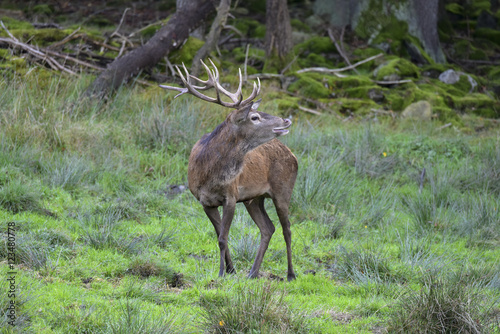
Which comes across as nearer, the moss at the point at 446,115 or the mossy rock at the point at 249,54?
the moss at the point at 446,115

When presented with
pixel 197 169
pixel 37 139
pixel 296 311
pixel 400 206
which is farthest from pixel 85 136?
pixel 296 311

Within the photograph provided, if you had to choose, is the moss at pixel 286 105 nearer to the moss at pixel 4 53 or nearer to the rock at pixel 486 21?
the moss at pixel 4 53

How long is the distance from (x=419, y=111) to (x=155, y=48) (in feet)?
19.9

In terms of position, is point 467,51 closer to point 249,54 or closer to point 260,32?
point 260,32

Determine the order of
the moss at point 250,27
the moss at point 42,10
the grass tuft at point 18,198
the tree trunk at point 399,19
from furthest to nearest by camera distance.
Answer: the moss at point 42,10 < the moss at point 250,27 < the tree trunk at point 399,19 < the grass tuft at point 18,198

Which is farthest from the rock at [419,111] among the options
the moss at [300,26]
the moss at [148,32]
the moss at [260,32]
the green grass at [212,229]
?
the moss at [148,32]

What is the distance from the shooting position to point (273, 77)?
14578 mm

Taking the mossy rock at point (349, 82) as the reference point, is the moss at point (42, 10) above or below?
above

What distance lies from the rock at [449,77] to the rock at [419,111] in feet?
8.87

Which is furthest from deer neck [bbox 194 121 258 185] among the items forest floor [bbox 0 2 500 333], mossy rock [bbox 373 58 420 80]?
mossy rock [bbox 373 58 420 80]

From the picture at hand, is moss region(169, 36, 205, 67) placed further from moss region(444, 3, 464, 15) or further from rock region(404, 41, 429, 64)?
moss region(444, 3, 464, 15)

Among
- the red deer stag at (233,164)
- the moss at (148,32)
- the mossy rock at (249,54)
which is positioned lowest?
the mossy rock at (249,54)

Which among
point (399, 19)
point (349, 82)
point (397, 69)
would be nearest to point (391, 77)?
point (397, 69)

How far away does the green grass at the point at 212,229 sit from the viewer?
15.7 feet
